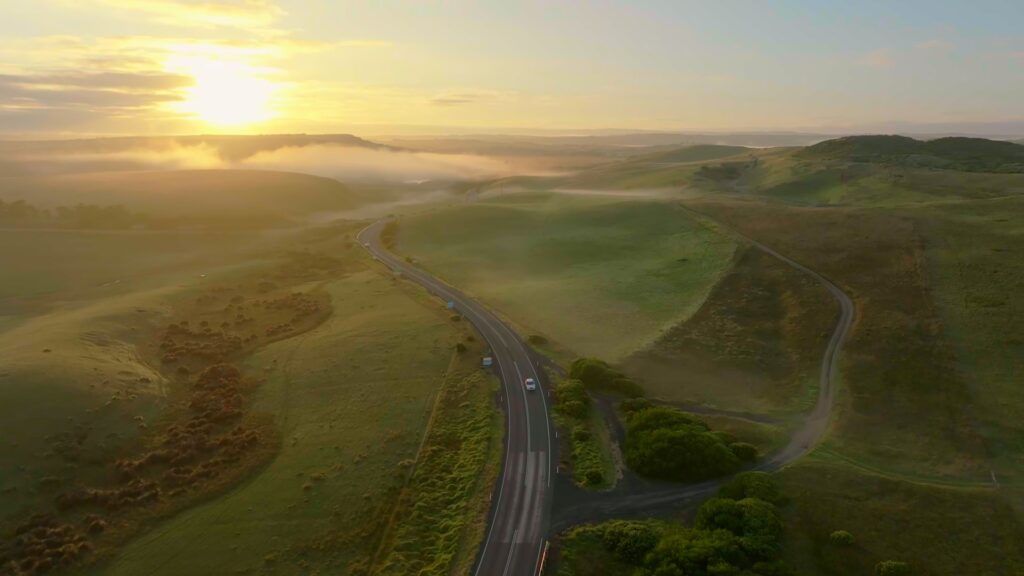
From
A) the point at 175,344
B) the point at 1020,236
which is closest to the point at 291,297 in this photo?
the point at 175,344

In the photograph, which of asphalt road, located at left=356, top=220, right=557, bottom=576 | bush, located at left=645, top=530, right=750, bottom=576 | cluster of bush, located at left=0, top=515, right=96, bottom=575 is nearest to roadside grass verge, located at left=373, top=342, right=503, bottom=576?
asphalt road, located at left=356, top=220, right=557, bottom=576

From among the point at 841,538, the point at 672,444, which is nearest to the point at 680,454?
the point at 672,444

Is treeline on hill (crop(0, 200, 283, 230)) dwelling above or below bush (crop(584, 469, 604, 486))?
above

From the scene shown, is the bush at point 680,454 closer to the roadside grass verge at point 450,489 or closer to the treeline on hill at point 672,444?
the treeline on hill at point 672,444

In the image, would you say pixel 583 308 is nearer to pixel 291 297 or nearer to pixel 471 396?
pixel 471 396

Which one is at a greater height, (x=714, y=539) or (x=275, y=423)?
(x=714, y=539)

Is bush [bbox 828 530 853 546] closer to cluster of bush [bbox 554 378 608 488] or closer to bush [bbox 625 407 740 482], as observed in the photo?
bush [bbox 625 407 740 482]

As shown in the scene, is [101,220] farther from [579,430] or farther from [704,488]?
[704,488]
